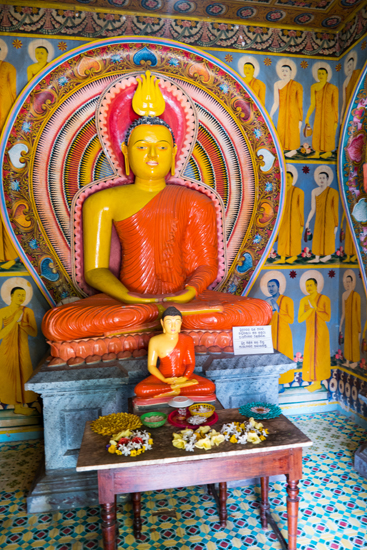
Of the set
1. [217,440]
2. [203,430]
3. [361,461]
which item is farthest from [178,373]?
[361,461]

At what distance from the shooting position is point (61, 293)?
397 cm

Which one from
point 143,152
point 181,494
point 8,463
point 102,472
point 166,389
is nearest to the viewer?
point 102,472

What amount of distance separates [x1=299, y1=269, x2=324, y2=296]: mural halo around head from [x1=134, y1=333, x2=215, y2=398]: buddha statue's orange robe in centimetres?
220

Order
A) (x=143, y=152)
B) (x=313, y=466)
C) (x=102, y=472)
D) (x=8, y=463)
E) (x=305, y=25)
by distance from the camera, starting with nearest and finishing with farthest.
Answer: (x=102, y=472), (x=313, y=466), (x=8, y=463), (x=143, y=152), (x=305, y=25)

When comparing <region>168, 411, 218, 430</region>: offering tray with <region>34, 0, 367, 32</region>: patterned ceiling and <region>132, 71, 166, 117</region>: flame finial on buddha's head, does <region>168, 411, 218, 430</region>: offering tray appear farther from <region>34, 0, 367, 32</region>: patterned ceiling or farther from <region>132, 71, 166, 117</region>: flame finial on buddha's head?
<region>34, 0, 367, 32</region>: patterned ceiling

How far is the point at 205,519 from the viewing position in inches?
99.1

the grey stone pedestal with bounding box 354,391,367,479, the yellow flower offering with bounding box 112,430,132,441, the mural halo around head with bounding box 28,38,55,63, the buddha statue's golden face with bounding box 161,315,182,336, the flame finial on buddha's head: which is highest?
the mural halo around head with bounding box 28,38,55,63

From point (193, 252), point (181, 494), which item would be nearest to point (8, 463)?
point (181, 494)

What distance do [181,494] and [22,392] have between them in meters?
1.99

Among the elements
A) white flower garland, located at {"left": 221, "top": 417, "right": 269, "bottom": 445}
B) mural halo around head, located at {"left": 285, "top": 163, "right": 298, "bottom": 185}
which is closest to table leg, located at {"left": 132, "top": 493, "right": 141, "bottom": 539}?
white flower garland, located at {"left": 221, "top": 417, "right": 269, "bottom": 445}

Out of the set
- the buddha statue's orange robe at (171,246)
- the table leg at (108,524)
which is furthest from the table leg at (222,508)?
the buddha statue's orange robe at (171,246)

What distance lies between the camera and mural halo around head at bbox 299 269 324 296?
4.32 m

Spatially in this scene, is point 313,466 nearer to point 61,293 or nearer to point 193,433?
point 193,433

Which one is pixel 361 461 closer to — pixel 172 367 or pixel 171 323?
pixel 172 367
